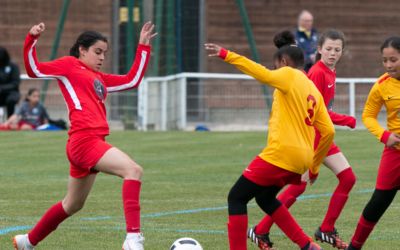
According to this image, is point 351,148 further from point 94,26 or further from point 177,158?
point 94,26

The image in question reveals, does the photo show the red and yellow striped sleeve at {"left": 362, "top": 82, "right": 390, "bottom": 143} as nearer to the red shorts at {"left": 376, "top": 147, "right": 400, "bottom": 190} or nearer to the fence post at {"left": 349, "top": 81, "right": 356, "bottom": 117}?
the red shorts at {"left": 376, "top": 147, "right": 400, "bottom": 190}

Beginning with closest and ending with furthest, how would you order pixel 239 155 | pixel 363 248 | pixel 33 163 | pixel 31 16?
pixel 363 248 < pixel 33 163 < pixel 239 155 < pixel 31 16

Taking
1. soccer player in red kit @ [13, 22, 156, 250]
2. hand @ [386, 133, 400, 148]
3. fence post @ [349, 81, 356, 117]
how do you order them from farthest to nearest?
1. fence post @ [349, 81, 356, 117]
2. hand @ [386, 133, 400, 148]
3. soccer player in red kit @ [13, 22, 156, 250]

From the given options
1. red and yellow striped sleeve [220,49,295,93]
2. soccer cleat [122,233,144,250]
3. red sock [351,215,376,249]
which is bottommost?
red sock [351,215,376,249]

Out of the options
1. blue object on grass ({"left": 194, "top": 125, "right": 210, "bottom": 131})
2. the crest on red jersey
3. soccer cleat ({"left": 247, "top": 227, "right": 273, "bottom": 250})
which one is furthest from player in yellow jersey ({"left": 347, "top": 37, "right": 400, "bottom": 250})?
blue object on grass ({"left": 194, "top": 125, "right": 210, "bottom": 131})

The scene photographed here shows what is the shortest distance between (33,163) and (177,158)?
2110 millimetres

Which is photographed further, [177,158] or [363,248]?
[177,158]

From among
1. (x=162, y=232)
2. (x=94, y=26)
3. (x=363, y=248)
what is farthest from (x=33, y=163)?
(x=94, y=26)

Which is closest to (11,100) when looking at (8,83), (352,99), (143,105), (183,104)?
(8,83)

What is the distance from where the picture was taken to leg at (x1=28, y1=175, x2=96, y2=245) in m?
8.88

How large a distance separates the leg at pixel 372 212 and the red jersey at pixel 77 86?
→ 209cm

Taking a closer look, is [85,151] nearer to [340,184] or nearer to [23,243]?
[23,243]

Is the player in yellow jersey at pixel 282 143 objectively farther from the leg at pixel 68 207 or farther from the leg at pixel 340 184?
the leg at pixel 340 184

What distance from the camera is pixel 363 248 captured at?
9.57 m
